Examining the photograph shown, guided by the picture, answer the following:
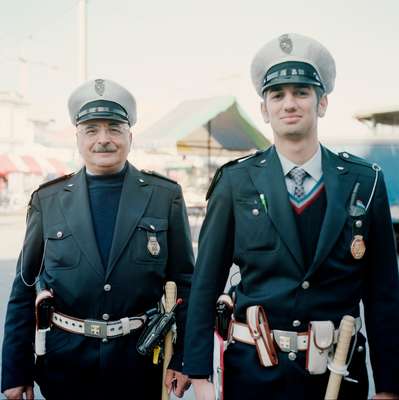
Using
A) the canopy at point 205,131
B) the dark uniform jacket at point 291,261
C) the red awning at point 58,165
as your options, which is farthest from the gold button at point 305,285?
the red awning at point 58,165

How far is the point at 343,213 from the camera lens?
1756 mm

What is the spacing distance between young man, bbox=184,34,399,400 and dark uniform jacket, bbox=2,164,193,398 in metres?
0.43

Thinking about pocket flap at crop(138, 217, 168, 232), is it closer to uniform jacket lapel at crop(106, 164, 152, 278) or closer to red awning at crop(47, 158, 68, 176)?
uniform jacket lapel at crop(106, 164, 152, 278)

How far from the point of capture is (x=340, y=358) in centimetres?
166

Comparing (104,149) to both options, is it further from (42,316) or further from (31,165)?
(31,165)

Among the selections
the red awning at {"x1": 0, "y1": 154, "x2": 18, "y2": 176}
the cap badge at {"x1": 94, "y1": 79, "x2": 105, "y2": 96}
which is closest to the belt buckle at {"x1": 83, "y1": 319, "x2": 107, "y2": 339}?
the cap badge at {"x1": 94, "y1": 79, "x2": 105, "y2": 96}

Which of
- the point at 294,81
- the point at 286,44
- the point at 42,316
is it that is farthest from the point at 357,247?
the point at 42,316

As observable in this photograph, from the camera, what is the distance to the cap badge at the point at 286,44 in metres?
1.87

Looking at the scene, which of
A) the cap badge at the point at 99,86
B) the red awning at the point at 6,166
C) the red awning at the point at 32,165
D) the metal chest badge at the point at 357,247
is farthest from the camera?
the red awning at the point at 32,165

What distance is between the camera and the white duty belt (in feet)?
7.05

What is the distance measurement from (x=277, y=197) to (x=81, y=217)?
94 cm

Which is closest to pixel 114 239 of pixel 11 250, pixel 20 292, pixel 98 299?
pixel 98 299

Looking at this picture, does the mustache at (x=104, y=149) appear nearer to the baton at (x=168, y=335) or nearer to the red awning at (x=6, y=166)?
the baton at (x=168, y=335)

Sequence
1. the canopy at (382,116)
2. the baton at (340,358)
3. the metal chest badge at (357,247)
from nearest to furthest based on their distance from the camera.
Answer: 1. the baton at (340,358)
2. the metal chest badge at (357,247)
3. the canopy at (382,116)
